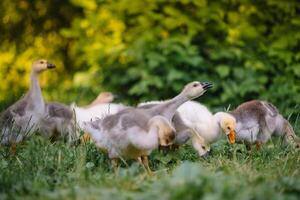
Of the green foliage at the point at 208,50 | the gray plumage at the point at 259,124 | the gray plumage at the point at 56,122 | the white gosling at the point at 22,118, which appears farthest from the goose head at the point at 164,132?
the green foliage at the point at 208,50

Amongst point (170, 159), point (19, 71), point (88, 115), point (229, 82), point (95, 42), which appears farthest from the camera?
point (19, 71)

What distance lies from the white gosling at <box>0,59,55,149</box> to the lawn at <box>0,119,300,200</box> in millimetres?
122

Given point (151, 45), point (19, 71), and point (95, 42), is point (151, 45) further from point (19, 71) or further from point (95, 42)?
point (19, 71)

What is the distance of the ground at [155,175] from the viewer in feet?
14.0

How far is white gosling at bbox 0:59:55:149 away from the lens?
21.9 ft

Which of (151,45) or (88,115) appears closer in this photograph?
(88,115)

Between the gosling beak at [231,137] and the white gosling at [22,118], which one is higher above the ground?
the white gosling at [22,118]

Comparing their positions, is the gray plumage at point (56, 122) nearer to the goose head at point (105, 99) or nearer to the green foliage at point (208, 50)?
the goose head at point (105, 99)

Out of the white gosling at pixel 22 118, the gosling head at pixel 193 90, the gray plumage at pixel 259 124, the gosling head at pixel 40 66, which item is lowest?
the gray plumage at pixel 259 124

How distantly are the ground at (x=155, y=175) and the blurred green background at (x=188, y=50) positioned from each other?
3459 mm

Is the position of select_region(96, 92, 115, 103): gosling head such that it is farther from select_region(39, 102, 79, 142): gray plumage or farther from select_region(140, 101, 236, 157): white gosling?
select_region(140, 101, 236, 157): white gosling

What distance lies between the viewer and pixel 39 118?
712 cm

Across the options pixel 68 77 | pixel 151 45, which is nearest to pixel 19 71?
pixel 68 77

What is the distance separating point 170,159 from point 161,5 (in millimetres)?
4828
